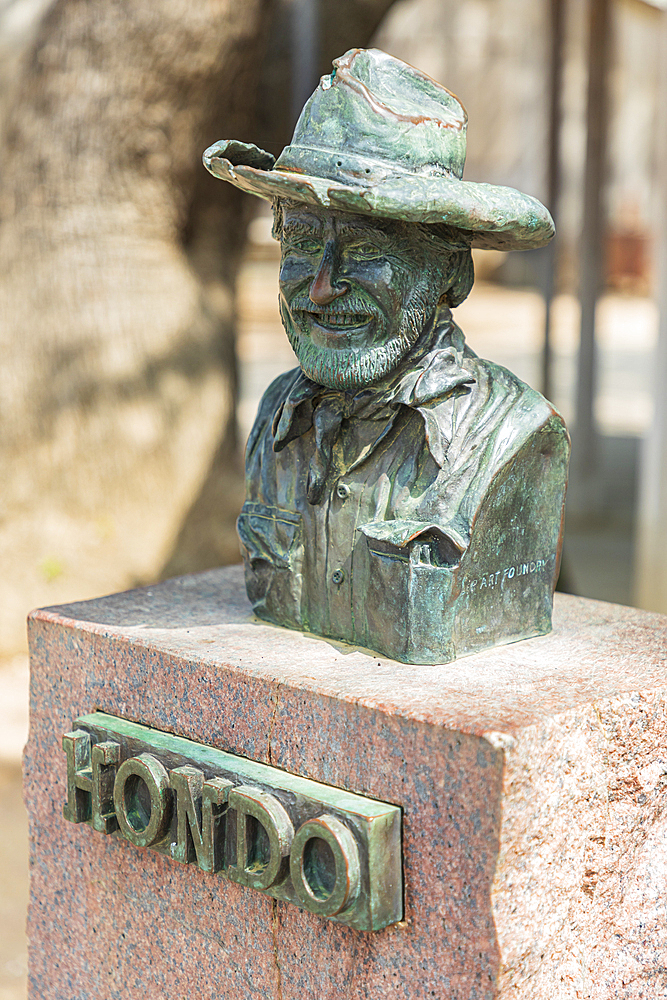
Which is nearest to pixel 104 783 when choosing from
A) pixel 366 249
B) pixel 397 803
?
pixel 397 803

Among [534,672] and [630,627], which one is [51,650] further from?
[630,627]

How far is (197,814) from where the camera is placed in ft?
7.63

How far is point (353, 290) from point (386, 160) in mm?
254

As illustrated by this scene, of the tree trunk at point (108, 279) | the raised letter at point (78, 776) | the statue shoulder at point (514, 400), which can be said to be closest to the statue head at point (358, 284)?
the statue shoulder at point (514, 400)

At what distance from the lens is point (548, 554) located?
8.31 ft

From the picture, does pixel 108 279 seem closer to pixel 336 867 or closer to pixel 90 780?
pixel 90 780

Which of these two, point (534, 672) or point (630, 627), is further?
point (630, 627)

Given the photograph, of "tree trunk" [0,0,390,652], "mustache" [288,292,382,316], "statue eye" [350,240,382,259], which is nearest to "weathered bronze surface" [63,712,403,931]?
"mustache" [288,292,382,316]

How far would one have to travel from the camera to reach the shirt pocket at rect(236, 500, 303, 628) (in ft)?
8.41

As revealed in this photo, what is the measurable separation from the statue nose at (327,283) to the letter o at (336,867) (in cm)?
98

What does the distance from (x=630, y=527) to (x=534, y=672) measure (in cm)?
551

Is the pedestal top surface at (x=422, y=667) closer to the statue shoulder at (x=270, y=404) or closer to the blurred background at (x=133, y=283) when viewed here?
the statue shoulder at (x=270, y=404)

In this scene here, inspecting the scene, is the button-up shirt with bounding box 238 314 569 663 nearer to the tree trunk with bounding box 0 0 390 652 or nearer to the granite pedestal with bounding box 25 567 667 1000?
the granite pedestal with bounding box 25 567 667 1000

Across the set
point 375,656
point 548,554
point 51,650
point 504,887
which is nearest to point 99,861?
point 51,650
